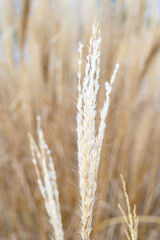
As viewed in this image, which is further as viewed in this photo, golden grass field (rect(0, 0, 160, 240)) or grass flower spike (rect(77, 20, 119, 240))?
golden grass field (rect(0, 0, 160, 240))

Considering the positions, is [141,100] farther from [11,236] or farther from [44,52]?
[11,236]

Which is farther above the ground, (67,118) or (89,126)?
(89,126)

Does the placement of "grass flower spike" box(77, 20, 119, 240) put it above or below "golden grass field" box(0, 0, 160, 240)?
above

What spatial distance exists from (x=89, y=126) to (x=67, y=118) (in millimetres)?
1069

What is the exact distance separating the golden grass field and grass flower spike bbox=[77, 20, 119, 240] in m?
0.66

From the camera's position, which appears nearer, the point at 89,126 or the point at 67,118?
the point at 89,126

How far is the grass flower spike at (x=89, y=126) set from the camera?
0.36m

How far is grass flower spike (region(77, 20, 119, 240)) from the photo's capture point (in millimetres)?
358

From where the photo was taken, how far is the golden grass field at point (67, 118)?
3.74 feet

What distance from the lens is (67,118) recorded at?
1.43 m

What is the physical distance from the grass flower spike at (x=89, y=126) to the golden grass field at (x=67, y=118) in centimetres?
66

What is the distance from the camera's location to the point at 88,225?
402 mm

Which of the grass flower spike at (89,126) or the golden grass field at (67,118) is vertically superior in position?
the grass flower spike at (89,126)

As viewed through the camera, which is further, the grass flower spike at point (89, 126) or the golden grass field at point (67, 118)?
the golden grass field at point (67, 118)
